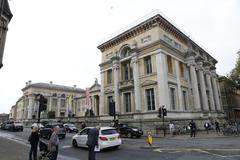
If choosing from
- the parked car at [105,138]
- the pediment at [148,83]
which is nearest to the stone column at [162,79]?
the pediment at [148,83]

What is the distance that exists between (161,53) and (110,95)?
12245 millimetres

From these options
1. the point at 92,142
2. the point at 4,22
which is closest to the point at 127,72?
the point at 4,22

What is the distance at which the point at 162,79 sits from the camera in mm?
24766

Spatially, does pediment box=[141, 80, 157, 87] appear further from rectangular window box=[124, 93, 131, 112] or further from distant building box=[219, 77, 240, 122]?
distant building box=[219, 77, 240, 122]

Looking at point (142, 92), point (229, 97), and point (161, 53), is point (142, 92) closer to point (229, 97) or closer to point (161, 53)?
point (161, 53)

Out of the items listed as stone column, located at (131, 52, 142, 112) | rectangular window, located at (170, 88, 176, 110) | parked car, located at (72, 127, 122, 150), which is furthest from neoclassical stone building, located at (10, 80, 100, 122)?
parked car, located at (72, 127, 122, 150)

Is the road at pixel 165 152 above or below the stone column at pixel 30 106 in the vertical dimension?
below

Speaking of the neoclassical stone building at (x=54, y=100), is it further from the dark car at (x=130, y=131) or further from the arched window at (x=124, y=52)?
the dark car at (x=130, y=131)

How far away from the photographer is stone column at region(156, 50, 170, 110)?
79.3ft

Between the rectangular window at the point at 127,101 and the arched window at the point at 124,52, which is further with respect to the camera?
the arched window at the point at 124,52

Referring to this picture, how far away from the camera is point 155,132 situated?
75.0 feet

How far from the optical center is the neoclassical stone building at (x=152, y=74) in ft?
84.6

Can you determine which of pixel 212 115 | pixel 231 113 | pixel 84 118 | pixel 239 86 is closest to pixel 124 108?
pixel 84 118

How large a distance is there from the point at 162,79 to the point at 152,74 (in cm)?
217
